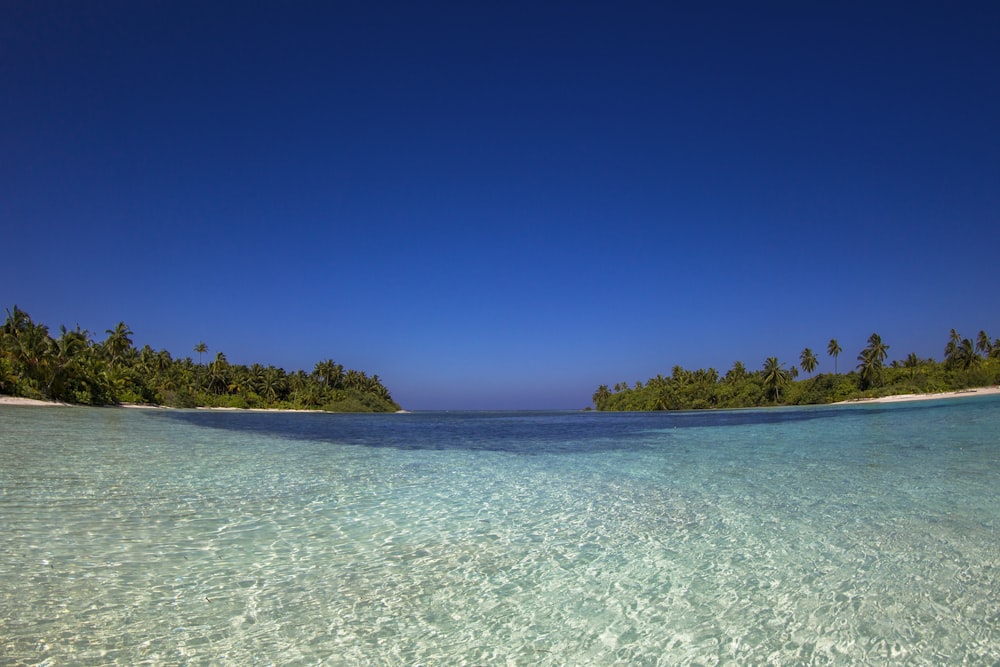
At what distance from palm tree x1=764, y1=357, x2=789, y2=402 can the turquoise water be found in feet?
300

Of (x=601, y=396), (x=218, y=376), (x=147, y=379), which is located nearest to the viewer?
(x=147, y=379)

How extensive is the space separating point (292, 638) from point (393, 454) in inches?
506

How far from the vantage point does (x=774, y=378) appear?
309 ft

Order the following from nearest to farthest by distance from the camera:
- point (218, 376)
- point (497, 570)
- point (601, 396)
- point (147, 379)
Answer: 1. point (497, 570)
2. point (147, 379)
3. point (218, 376)
4. point (601, 396)

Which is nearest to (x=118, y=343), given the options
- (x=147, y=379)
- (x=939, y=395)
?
(x=147, y=379)

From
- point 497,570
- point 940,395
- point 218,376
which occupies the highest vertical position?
point 218,376

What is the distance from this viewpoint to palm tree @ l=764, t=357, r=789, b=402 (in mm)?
93688

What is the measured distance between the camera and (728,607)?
4320mm

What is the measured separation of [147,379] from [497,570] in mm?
78216

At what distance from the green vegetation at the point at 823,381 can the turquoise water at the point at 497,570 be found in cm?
8406

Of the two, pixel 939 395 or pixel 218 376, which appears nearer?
pixel 939 395

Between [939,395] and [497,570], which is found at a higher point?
[497,570]

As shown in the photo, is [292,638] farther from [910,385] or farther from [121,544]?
[910,385]

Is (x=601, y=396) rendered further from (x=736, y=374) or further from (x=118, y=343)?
(x=118, y=343)
